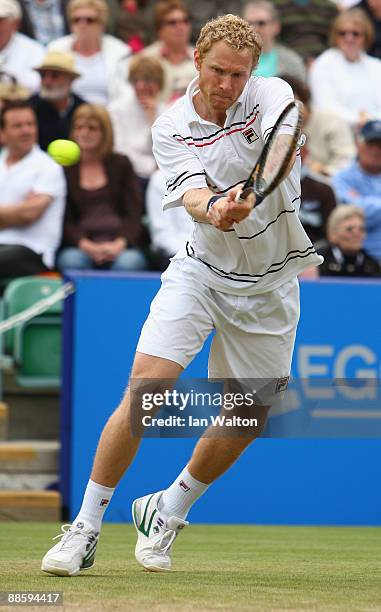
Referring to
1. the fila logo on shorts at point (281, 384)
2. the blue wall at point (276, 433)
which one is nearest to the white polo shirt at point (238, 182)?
the fila logo on shorts at point (281, 384)

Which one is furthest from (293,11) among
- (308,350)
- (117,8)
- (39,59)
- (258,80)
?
(258,80)

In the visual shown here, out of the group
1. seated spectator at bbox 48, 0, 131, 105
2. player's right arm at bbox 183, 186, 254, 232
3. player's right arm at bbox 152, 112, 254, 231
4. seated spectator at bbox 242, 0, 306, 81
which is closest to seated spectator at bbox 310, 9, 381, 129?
seated spectator at bbox 242, 0, 306, 81

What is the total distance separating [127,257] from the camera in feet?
31.0

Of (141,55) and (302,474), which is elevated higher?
(141,55)

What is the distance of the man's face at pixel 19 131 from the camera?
9.73 metres

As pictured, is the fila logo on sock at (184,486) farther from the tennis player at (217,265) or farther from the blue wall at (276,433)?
the blue wall at (276,433)

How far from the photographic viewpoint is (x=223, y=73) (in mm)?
4820

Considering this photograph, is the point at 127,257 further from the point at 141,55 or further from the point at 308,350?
the point at 141,55

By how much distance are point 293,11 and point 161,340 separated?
335 inches

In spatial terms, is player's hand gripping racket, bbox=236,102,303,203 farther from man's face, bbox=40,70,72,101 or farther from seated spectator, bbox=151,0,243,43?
seated spectator, bbox=151,0,243,43

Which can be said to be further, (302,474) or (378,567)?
(302,474)

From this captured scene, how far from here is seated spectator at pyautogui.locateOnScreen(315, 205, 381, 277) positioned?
9398 millimetres

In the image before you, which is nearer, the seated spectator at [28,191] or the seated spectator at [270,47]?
the seated spectator at [28,191]

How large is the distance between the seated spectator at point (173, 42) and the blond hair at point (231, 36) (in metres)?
6.78
